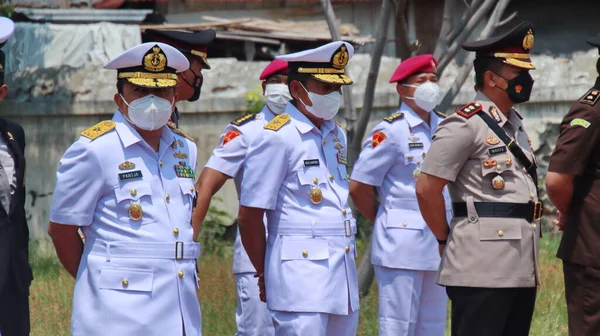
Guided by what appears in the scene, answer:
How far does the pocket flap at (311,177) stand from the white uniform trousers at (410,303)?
1.53 metres

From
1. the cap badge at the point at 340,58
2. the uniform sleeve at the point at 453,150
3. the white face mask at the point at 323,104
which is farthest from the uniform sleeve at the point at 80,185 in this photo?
the uniform sleeve at the point at 453,150

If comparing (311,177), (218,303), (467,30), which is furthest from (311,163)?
(467,30)

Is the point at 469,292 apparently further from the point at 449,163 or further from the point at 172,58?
the point at 172,58

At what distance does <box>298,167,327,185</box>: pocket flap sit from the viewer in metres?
5.25

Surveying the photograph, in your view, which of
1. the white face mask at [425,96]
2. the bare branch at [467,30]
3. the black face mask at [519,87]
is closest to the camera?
the black face mask at [519,87]

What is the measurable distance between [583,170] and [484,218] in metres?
0.70

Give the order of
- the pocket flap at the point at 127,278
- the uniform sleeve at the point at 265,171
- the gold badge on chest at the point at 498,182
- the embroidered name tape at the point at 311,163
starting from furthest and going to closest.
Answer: the embroidered name tape at the point at 311,163 < the uniform sleeve at the point at 265,171 < the gold badge on chest at the point at 498,182 < the pocket flap at the point at 127,278

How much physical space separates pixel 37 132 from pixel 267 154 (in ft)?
22.4

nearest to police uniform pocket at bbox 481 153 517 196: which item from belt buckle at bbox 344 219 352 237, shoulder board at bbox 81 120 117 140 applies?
belt buckle at bbox 344 219 352 237

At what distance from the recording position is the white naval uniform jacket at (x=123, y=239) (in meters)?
4.46

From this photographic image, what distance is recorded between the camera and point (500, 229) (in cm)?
491

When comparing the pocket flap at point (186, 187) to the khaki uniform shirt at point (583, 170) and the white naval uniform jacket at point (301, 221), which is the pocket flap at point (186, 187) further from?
the khaki uniform shirt at point (583, 170)

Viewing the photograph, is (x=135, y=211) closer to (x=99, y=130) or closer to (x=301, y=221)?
(x=99, y=130)

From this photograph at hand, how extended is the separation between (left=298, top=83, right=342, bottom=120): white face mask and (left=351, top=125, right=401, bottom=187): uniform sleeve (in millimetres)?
1298
